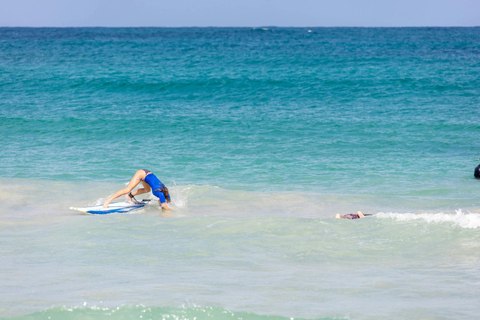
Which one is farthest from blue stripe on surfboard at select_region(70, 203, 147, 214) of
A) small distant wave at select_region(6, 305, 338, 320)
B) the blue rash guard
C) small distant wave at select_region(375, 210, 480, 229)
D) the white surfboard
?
small distant wave at select_region(6, 305, 338, 320)

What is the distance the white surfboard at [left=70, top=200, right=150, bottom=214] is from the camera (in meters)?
9.99

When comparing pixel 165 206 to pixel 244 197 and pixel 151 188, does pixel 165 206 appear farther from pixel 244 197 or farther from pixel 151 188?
pixel 244 197

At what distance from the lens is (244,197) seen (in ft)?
37.1

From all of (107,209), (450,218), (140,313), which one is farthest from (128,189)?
(450,218)

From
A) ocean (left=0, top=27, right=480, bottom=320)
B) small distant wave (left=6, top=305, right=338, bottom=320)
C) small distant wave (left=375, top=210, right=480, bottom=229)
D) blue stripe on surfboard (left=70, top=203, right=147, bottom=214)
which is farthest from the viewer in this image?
blue stripe on surfboard (left=70, top=203, right=147, bottom=214)

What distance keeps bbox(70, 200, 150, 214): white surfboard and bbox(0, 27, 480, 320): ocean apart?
156 millimetres

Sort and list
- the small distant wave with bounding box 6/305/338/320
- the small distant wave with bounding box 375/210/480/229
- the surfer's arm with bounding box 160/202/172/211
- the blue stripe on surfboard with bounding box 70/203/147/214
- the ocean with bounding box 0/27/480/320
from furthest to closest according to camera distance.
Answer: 1. the surfer's arm with bounding box 160/202/172/211
2. the blue stripe on surfboard with bounding box 70/203/147/214
3. the small distant wave with bounding box 375/210/480/229
4. the ocean with bounding box 0/27/480/320
5. the small distant wave with bounding box 6/305/338/320

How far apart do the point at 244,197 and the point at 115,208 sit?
266 centimetres

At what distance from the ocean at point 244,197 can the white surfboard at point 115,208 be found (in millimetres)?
156

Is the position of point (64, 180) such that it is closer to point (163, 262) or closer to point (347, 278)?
point (163, 262)

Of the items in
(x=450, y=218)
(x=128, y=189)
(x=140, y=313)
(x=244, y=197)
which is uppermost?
(x=128, y=189)

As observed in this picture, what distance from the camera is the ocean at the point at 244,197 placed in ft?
18.7

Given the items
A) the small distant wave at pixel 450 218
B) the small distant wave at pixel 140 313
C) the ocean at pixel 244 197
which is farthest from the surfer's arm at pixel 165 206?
the small distant wave at pixel 140 313

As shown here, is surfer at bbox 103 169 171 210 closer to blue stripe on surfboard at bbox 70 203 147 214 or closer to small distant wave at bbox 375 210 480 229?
blue stripe on surfboard at bbox 70 203 147 214
